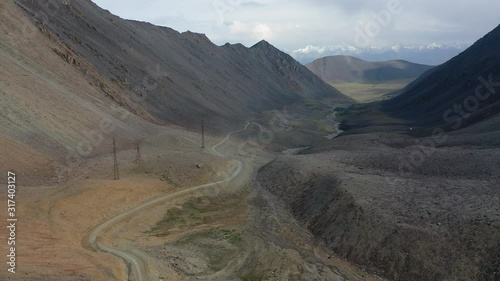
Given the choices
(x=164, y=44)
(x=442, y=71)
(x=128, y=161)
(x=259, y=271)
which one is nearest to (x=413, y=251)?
(x=259, y=271)

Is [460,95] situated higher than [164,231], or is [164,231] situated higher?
[460,95]

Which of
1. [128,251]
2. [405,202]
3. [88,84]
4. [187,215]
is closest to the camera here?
[128,251]

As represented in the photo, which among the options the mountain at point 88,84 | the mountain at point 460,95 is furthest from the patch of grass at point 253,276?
the mountain at point 460,95

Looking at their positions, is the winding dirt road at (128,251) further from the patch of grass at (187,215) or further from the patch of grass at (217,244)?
the patch of grass at (217,244)

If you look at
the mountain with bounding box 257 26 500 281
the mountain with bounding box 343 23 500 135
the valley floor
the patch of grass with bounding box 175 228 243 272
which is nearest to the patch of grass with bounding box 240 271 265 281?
the valley floor

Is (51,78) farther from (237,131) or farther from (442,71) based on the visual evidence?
(442,71)

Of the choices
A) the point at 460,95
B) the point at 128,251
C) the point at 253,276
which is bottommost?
the point at 253,276

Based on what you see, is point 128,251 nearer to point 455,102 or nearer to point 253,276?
point 253,276

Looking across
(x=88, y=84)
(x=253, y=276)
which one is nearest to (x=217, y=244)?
(x=253, y=276)

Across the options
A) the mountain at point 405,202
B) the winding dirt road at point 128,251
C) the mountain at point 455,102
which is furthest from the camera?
the mountain at point 455,102
